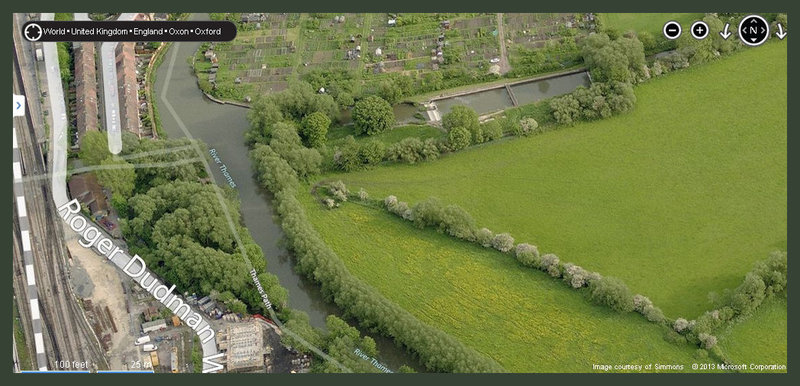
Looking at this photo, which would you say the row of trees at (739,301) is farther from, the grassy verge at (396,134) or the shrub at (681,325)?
the grassy verge at (396,134)

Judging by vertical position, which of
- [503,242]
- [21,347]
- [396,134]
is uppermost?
[396,134]

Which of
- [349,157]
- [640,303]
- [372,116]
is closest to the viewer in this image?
[640,303]

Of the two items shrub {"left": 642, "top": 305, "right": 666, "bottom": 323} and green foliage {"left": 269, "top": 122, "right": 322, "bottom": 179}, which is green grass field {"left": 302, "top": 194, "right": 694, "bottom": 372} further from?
green foliage {"left": 269, "top": 122, "right": 322, "bottom": 179}

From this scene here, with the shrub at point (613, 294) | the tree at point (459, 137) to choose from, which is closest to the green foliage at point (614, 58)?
the tree at point (459, 137)

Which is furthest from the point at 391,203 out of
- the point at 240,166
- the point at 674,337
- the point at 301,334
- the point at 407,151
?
the point at 674,337

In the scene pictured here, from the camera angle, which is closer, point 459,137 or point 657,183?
point 657,183

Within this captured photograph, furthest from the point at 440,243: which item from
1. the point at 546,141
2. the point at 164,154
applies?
the point at 164,154

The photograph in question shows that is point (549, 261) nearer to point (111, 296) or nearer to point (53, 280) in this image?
point (111, 296)
